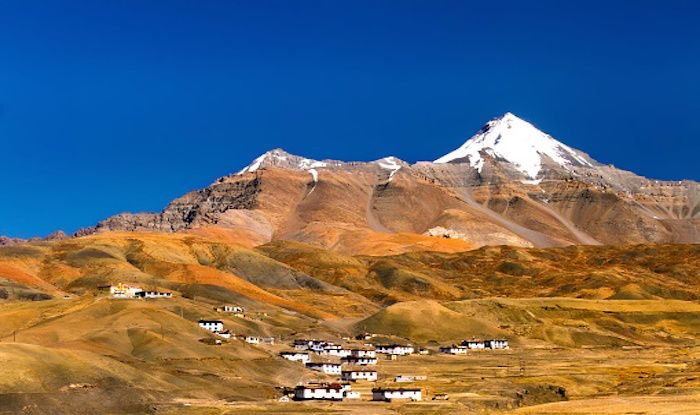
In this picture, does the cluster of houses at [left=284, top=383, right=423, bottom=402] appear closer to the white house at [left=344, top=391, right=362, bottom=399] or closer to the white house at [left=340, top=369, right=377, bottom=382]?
the white house at [left=344, top=391, right=362, bottom=399]

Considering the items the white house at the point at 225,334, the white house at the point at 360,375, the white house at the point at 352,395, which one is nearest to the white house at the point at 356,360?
the white house at the point at 360,375

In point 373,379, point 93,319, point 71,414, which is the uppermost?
point 93,319

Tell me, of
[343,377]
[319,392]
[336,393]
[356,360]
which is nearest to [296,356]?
[356,360]

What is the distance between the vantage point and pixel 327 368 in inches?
6998

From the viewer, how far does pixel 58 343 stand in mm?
159250

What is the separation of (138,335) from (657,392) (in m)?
75.7

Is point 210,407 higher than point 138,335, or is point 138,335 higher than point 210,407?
point 138,335

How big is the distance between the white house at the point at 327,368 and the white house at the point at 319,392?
36260 millimetres

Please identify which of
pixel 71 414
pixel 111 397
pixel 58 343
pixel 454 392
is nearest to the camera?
pixel 71 414

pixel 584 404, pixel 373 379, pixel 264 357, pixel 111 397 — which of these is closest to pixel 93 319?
pixel 264 357

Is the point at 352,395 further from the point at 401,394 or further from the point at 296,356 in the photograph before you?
the point at 296,356

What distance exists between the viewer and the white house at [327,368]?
17738cm

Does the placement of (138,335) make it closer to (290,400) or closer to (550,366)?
(290,400)

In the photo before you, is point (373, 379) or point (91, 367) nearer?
point (91, 367)
